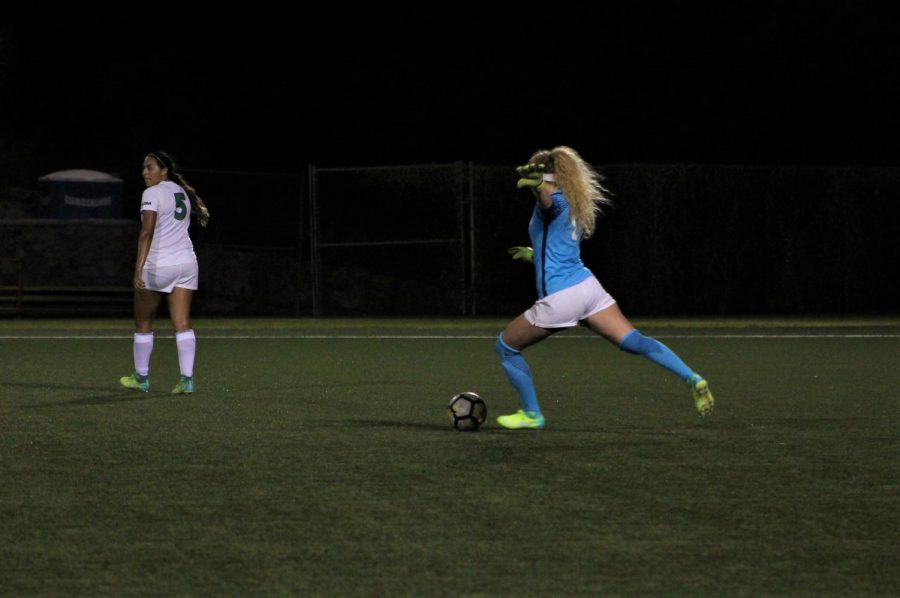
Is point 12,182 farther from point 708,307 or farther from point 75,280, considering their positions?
point 708,307

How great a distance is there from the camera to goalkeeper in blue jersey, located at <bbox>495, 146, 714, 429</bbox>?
34.2 feet

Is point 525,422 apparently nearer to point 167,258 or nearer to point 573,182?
point 573,182

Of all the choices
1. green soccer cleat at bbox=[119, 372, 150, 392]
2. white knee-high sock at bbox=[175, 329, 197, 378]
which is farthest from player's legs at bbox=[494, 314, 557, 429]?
green soccer cleat at bbox=[119, 372, 150, 392]

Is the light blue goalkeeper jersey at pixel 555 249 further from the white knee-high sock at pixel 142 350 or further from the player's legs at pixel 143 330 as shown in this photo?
the white knee-high sock at pixel 142 350

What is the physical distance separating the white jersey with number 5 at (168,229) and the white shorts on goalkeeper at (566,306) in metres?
4.11

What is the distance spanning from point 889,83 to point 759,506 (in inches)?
1213

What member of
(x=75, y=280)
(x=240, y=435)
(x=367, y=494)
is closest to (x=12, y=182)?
(x=75, y=280)

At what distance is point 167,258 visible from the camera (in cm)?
1359

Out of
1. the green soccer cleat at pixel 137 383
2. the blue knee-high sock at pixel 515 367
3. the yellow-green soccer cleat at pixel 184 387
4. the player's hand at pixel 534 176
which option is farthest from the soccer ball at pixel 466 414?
the green soccer cleat at pixel 137 383

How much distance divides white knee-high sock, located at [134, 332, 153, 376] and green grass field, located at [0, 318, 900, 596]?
0.26 metres

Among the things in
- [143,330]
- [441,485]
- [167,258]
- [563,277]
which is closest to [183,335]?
[143,330]

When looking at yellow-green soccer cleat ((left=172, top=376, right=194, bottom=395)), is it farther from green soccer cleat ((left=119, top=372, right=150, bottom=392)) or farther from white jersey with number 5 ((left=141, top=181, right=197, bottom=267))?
white jersey with number 5 ((left=141, top=181, right=197, bottom=267))

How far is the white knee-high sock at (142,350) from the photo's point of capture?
1381cm

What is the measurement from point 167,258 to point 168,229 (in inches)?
9.6
